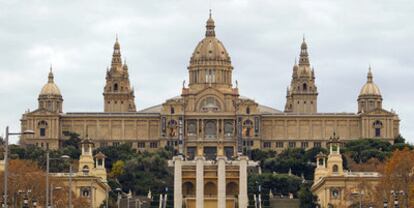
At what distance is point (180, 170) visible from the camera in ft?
595

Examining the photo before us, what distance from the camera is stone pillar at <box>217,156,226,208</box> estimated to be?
174 metres

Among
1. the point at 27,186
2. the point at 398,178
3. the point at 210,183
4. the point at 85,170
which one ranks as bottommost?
the point at 27,186

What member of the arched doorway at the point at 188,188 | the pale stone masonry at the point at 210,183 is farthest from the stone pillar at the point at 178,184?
Answer: the arched doorway at the point at 188,188

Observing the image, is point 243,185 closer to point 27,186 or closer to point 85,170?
point 85,170

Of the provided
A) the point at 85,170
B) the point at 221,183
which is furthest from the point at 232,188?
the point at 85,170

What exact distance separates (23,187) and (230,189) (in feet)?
216

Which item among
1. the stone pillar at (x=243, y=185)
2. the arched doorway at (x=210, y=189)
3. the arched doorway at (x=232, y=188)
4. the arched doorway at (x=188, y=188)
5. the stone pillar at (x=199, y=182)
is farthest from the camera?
the arched doorway at (x=210, y=189)

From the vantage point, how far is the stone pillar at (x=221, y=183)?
571 feet

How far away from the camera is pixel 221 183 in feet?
584

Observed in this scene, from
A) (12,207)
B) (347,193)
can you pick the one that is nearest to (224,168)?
(347,193)

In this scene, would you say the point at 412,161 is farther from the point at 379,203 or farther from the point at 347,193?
the point at 347,193

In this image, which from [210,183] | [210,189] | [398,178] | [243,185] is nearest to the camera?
[398,178]

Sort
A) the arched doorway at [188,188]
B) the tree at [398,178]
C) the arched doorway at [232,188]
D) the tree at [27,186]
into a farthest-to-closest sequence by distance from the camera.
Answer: the arched doorway at [188,188], the arched doorway at [232,188], the tree at [398,178], the tree at [27,186]

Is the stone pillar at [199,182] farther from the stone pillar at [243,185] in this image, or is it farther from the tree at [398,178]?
the tree at [398,178]
